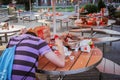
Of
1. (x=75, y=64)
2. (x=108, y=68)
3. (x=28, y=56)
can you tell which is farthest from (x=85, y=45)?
(x=28, y=56)

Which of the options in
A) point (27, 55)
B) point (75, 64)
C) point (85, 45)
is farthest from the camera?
point (85, 45)

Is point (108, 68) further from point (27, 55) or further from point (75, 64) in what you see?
point (27, 55)

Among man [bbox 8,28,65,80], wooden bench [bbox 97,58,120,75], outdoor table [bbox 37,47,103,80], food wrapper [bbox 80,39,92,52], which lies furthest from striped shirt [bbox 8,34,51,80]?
wooden bench [bbox 97,58,120,75]

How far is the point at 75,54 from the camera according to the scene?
105 inches

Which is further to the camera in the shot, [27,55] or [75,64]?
[75,64]

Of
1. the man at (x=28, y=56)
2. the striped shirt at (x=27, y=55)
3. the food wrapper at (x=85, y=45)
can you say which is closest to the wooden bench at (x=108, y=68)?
the food wrapper at (x=85, y=45)

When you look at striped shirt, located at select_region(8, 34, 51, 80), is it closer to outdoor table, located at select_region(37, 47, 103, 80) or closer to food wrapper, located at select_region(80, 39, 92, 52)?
outdoor table, located at select_region(37, 47, 103, 80)

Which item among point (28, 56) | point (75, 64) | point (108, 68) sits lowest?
point (108, 68)

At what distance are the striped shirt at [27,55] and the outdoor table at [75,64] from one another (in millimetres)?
197

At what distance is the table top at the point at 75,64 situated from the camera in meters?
2.14

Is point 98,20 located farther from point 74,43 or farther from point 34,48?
point 34,48

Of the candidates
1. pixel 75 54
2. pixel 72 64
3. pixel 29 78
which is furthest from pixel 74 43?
pixel 29 78

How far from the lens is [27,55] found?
2.03m

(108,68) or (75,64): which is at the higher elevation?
(75,64)
